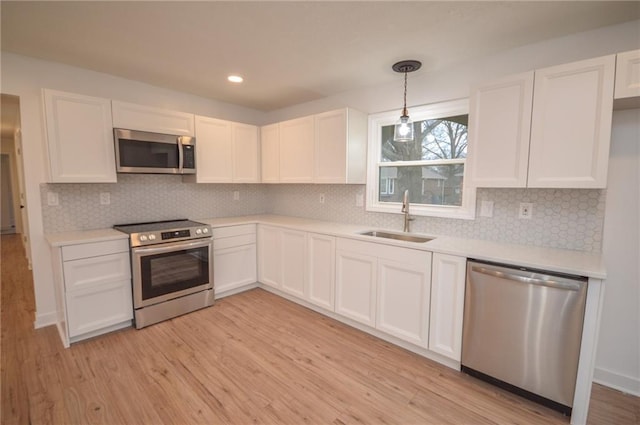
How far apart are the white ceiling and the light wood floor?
2455 millimetres

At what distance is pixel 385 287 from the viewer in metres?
2.49

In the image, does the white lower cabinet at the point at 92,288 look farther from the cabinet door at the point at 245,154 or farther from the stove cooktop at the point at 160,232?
the cabinet door at the point at 245,154

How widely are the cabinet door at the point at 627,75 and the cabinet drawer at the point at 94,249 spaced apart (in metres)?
3.80

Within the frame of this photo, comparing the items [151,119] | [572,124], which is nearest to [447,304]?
[572,124]

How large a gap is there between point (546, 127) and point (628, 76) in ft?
1.41

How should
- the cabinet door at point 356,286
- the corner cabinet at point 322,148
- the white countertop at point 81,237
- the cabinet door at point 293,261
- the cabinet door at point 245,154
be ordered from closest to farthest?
1. the white countertop at point 81,237
2. the cabinet door at point 356,286
3. the corner cabinet at point 322,148
4. the cabinet door at point 293,261
5. the cabinet door at point 245,154

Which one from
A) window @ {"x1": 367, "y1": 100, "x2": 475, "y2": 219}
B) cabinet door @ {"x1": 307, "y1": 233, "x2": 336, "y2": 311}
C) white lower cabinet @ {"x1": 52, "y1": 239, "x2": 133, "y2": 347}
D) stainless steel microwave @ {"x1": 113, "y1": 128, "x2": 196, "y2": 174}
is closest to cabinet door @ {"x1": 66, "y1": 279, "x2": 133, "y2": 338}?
white lower cabinet @ {"x1": 52, "y1": 239, "x2": 133, "y2": 347}

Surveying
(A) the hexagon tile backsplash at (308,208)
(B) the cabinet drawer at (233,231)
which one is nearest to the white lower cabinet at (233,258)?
(B) the cabinet drawer at (233,231)

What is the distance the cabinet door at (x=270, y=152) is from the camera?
371cm

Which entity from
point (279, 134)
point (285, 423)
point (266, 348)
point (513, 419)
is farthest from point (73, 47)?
point (513, 419)

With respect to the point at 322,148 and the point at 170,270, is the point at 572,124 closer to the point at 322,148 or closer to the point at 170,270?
the point at 322,148

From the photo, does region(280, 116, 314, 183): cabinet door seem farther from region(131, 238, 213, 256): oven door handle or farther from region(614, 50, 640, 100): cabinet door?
region(614, 50, 640, 100): cabinet door

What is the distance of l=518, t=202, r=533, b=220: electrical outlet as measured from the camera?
2.23 metres

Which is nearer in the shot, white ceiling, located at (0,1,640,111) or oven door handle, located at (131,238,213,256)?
white ceiling, located at (0,1,640,111)
